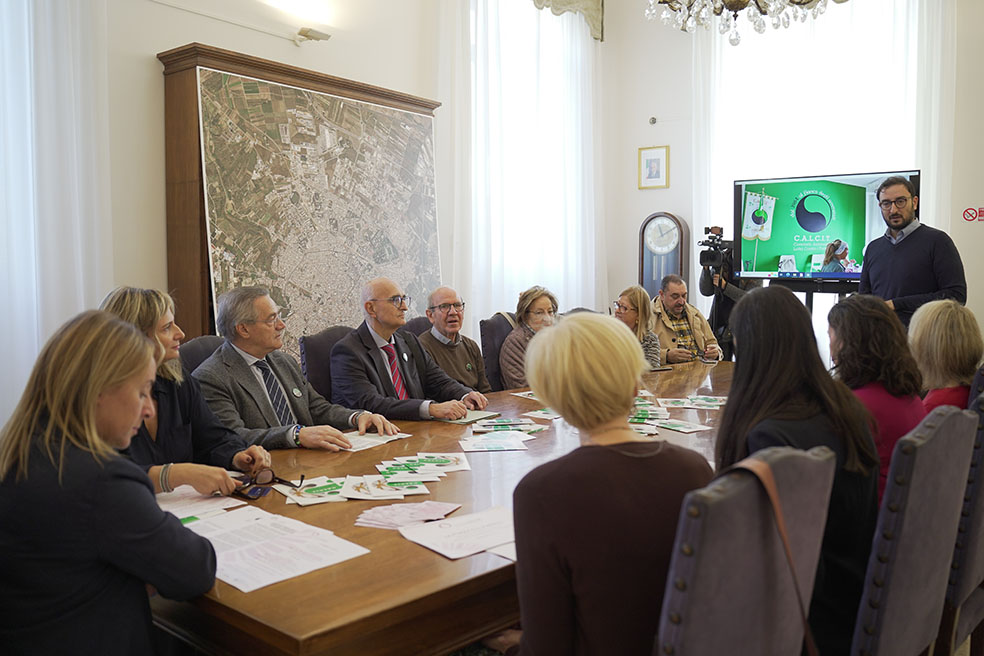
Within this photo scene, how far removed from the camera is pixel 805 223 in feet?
21.2

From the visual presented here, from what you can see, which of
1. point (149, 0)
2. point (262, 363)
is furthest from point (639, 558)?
point (149, 0)

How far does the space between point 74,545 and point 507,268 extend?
585 centimetres

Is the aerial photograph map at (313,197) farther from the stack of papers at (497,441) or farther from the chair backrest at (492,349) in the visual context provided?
the stack of papers at (497,441)

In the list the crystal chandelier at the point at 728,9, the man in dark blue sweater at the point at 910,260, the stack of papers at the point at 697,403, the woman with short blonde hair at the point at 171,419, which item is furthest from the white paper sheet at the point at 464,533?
the crystal chandelier at the point at 728,9

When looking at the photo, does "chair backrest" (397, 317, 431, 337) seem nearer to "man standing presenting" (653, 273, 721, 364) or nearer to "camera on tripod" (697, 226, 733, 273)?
"man standing presenting" (653, 273, 721, 364)

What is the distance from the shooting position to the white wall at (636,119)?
7.87 m

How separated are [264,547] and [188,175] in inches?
130

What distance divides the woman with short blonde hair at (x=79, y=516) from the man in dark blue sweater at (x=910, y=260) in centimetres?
433

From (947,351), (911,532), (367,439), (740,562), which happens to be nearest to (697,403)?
(947,351)

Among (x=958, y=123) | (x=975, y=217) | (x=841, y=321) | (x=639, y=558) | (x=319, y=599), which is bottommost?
(x=319, y=599)

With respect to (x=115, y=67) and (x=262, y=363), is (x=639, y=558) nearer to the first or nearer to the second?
(x=262, y=363)

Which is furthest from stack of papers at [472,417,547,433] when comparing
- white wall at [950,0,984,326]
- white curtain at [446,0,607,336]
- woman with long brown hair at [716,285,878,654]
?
white wall at [950,0,984,326]

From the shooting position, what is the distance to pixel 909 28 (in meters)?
6.54

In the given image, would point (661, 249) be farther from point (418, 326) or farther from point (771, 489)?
point (771, 489)
